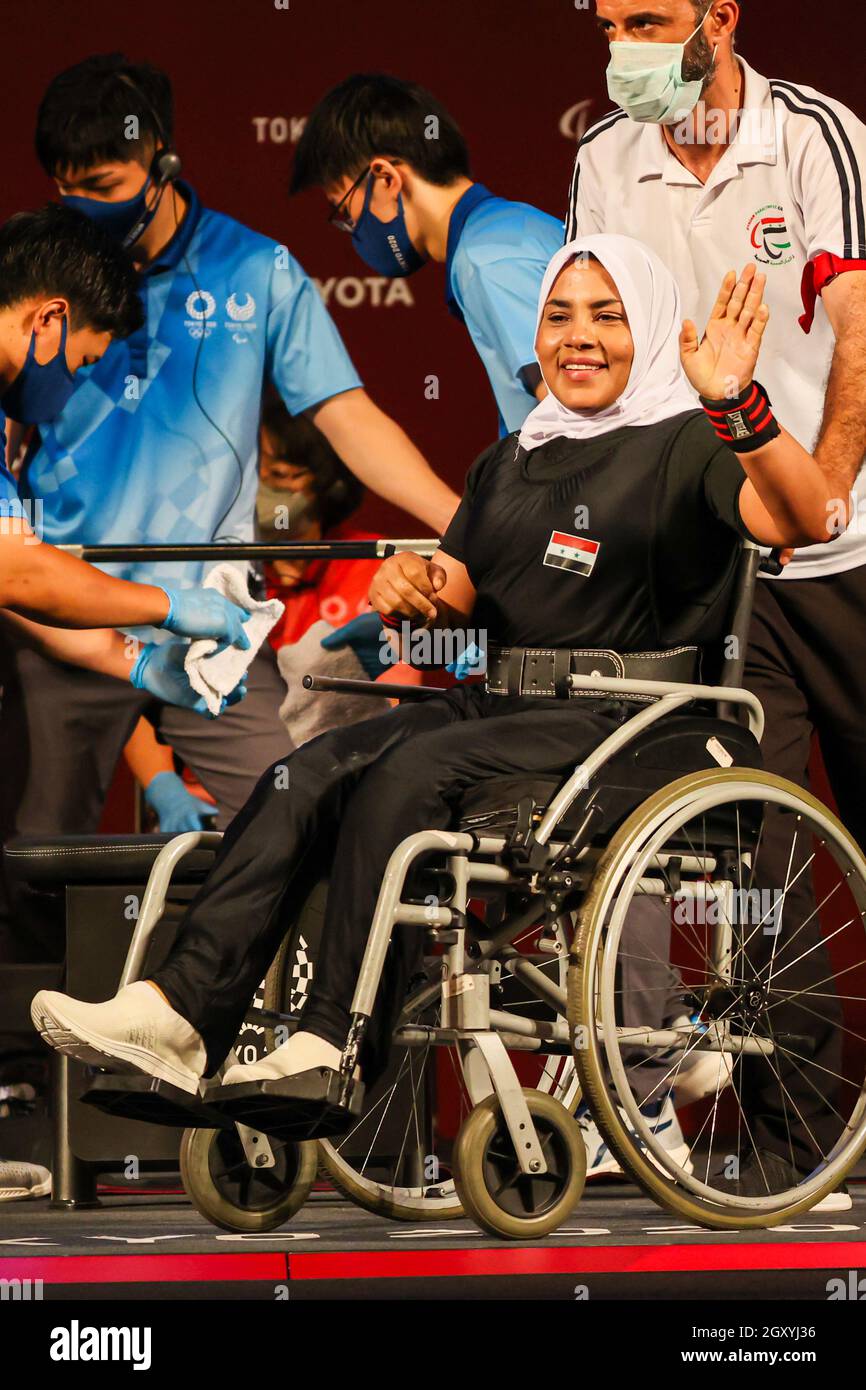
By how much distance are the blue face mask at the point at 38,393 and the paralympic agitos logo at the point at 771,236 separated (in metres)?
1.41

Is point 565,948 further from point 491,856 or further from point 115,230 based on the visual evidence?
point 115,230

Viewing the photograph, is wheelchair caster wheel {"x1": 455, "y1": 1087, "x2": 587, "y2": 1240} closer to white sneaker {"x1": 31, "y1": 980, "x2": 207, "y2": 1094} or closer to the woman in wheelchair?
the woman in wheelchair

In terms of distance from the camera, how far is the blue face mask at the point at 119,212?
3941mm

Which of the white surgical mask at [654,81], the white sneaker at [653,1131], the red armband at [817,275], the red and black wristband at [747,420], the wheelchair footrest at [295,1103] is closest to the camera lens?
the wheelchair footrest at [295,1103]

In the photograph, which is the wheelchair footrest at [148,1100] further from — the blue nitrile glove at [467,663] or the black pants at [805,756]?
the blue nitrile glove at [467,663]

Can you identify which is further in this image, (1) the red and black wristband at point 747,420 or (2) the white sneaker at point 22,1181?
(2) the white sneaker at point 22,1181

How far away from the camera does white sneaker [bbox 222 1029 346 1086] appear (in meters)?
2.17

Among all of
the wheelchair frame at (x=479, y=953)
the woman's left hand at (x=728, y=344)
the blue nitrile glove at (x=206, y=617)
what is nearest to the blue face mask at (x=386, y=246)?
the blue nitrile glove at (x=206, y=617)

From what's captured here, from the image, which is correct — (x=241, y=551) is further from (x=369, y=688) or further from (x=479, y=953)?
(x=479, y=953)

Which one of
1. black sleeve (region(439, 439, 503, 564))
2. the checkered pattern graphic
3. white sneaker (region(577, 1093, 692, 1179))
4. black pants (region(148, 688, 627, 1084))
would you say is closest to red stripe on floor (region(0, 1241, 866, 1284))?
black pants (region(148, 688, 627, 1084))

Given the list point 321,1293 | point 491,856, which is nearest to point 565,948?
point 491,856

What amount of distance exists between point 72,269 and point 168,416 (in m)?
0.39

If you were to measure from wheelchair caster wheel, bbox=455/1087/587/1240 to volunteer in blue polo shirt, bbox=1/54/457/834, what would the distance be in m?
1.62

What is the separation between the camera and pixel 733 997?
248 centimetres
